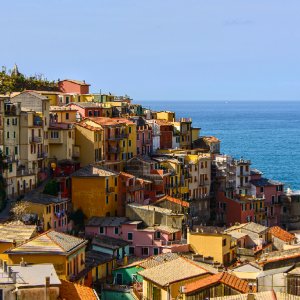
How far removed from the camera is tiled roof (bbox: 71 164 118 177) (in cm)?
6856

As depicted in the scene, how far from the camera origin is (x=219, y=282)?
4194 centimetres

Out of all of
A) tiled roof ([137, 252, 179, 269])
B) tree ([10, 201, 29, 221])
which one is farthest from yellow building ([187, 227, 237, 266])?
tree ([10, 201, 29, 221])

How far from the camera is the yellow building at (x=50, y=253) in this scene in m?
48.4

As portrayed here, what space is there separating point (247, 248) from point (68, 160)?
1544cm

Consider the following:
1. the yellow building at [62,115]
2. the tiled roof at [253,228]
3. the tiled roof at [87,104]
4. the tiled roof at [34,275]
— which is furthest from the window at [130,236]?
the tiled roof at [34,275]

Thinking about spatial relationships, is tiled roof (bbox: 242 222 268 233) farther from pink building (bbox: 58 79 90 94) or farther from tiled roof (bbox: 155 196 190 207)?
pink building (bbox: 58 79 90 94)

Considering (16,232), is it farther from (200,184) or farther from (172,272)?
(200,184)

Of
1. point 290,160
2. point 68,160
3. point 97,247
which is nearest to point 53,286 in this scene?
point 97,247

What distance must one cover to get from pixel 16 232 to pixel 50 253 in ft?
21.5

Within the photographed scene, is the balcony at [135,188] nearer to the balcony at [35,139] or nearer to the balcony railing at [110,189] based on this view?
the balcony railing at [110,189]

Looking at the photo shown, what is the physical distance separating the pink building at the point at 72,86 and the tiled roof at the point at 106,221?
114 feet

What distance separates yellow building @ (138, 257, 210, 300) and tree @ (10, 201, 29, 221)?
14.3m

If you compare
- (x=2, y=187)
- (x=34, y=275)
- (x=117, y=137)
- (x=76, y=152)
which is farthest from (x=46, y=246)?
(x=117, y=137)

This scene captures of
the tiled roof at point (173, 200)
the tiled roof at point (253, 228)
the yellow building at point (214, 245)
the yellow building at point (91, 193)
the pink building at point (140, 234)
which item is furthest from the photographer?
the tiled roof at point (173, 200)
